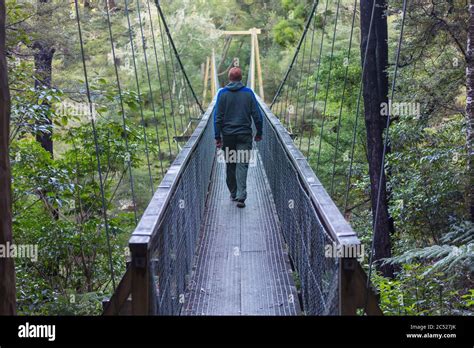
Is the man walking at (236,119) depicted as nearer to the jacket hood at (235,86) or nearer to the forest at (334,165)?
the jacket hood at (235,86)

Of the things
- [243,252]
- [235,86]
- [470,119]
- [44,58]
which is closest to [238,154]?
[235,86]

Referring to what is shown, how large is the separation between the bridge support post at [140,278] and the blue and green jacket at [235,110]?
3.32 meters

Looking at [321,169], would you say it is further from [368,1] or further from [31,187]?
[31,187]

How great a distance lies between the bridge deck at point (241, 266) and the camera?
139 inches

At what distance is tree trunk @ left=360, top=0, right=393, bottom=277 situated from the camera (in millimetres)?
7551

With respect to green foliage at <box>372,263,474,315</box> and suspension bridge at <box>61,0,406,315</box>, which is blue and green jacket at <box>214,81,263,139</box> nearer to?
suspension bridge at <box>61,0,406,315</box>

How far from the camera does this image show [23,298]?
4.99 meters

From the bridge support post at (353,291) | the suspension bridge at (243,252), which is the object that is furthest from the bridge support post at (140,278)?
the bridge support post at (353,291)

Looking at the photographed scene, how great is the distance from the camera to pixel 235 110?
5492mm

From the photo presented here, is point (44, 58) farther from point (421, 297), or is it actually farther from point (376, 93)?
point (421, 297)

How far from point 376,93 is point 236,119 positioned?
2941mm

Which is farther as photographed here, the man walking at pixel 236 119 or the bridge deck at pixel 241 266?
the man walking at pixel 236 119

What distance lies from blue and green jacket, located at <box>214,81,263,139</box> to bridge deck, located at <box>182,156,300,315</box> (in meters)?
0.72

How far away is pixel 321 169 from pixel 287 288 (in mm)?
9200
